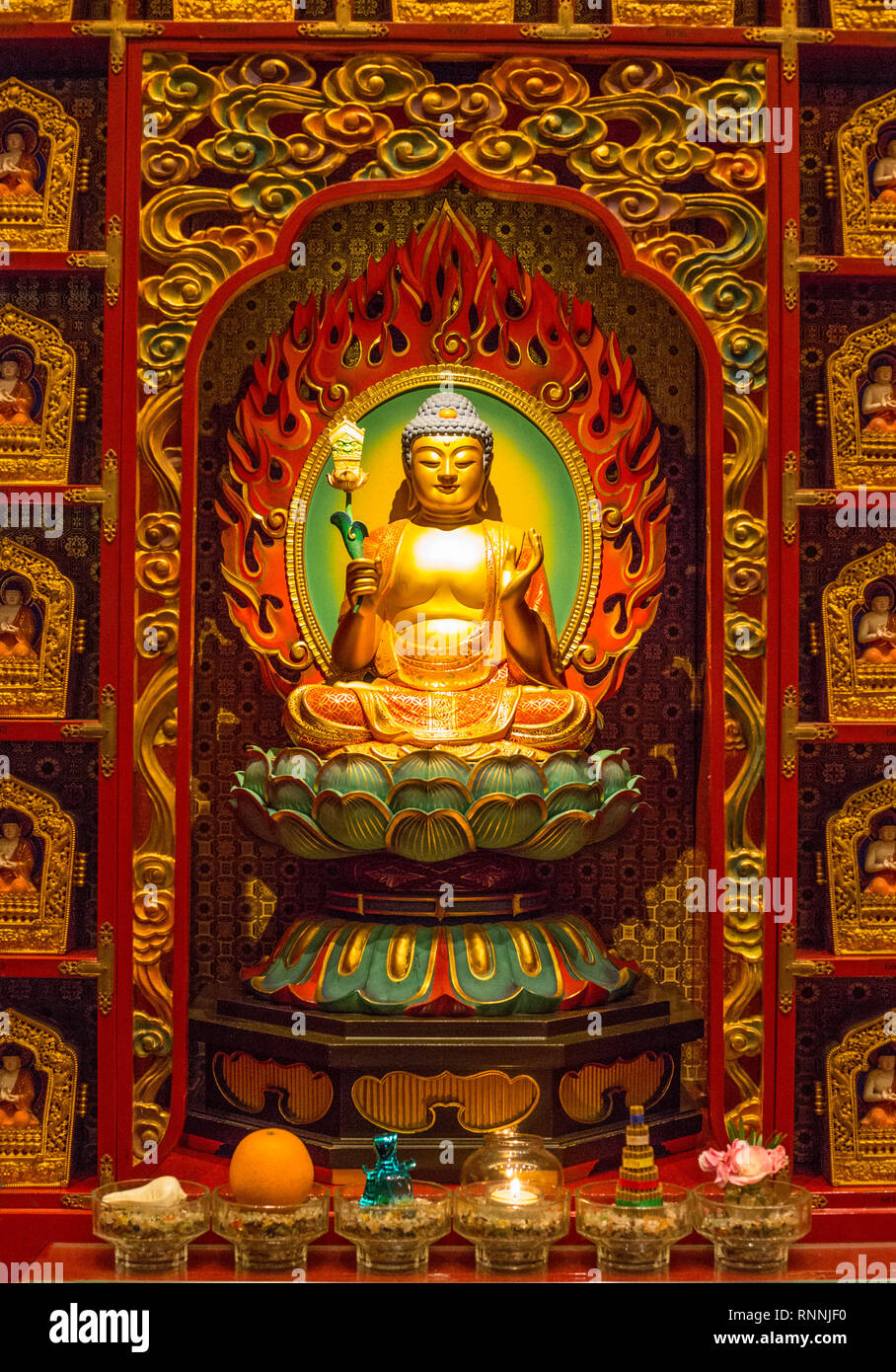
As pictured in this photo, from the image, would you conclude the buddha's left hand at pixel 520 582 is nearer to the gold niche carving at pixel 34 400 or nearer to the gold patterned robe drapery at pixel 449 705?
the gold patterned robe drapery at pixel 449 705

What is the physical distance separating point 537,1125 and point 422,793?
916 millimetres

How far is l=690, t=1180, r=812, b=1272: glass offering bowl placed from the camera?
3.91 metres

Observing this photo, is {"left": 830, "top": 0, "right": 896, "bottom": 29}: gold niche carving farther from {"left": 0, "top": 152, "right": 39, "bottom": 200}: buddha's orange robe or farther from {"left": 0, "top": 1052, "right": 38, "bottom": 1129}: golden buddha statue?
{"left": 0, "top": 1052, "right": 38, "bottom": 1129}: golden buddha statue

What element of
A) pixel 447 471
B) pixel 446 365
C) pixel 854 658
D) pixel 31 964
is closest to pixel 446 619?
pixel 447 471

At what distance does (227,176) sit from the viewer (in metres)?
4.47

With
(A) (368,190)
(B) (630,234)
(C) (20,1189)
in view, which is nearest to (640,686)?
(B) (630,234)

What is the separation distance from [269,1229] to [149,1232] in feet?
0.95

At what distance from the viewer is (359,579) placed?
15.4 ft

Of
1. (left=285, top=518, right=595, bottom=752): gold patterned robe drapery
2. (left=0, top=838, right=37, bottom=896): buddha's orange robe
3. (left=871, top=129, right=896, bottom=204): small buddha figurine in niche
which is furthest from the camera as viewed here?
(left=285, top=518, right=595, bottom=752): gold patterned robe drapery

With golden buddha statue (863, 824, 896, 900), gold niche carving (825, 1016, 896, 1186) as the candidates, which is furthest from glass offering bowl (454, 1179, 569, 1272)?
golden buddha statue (863, 824, 896, 900)

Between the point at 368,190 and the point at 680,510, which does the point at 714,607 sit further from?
the point at 368,190

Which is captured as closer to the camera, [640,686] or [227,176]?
[227,176]

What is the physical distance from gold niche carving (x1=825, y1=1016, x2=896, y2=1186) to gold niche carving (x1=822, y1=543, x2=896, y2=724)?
0.84 m

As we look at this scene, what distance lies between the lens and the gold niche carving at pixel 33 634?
14.3 ft
